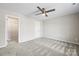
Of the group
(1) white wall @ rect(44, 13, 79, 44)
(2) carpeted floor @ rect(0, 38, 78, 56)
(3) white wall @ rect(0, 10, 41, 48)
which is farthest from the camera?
(1) white wall @ rect(44, 13, 79, 44)

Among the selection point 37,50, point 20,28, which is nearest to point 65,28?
point 37,50

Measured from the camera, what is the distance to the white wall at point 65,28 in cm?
441

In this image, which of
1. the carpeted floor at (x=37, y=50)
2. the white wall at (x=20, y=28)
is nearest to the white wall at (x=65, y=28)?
the carpeted floor at (x=37, y=50)

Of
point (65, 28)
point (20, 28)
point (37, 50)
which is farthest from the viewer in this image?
point (65, 28)

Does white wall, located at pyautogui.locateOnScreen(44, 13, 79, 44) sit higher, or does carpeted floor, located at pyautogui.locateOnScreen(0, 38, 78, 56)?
white wall, located at pyautogui.locateOnScreen(44, 13, 79, 44)

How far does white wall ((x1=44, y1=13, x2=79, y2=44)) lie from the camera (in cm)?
441

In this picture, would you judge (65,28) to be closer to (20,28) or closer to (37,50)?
(37,50)

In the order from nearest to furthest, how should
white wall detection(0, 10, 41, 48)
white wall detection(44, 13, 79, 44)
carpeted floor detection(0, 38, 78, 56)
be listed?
carpeted floor detection(0, 38, 78, 56) → white wall detection(0, 10, 41, 48) → white wall detection(44, 13, 79, 44)

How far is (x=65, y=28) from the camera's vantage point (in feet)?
16.3

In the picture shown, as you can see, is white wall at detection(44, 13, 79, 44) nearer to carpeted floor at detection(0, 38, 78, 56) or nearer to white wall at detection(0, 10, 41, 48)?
carpeted floor at detection(0, 38, 78, 56)

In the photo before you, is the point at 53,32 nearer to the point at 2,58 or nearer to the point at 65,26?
the point at 65,26

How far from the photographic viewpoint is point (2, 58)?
2.87 ft

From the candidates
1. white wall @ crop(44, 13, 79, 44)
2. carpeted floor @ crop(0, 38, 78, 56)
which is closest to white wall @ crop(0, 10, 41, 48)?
carpeted floor @ crop(0, 38, 78, 56)

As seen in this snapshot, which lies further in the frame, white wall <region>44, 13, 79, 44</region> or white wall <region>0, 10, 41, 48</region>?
white wall <region>44, 13, 79, 44</region>
